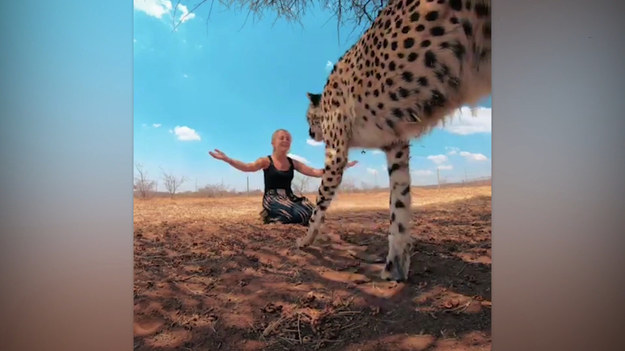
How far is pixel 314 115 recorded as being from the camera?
155cm

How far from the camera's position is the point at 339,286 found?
1.48 meters

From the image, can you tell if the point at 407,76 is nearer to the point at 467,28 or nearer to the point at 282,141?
the point at 467,28

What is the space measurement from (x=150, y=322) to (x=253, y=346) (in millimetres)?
426

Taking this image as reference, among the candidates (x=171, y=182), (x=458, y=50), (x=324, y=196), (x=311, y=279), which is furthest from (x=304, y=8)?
(x=311, y=279)

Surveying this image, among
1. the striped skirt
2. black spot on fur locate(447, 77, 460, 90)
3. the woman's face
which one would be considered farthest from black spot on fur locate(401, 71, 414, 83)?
the striped skirt

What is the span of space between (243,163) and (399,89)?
2.25ft

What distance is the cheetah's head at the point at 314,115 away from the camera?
1547 mm

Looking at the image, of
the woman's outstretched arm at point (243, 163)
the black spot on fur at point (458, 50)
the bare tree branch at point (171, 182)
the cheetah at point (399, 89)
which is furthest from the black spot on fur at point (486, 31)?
the bare tree branch at point (171, 182)

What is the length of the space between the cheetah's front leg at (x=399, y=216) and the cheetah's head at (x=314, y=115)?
307mm

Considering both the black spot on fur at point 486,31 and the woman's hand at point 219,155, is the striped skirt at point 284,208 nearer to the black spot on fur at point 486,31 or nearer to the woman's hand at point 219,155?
the woman's hand at point 219,155

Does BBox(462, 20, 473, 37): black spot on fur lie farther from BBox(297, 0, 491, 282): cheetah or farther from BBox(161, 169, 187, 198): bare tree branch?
BBox(161, 169, 187, 198): bare tree branch

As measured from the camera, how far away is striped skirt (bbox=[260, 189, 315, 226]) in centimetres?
156
